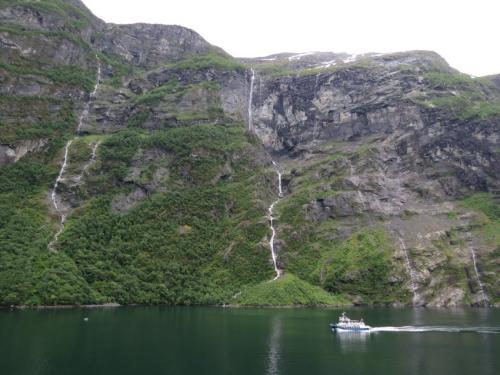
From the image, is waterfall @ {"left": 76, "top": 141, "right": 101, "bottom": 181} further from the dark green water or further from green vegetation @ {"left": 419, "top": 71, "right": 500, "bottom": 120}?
green vegetation @ {"left": 419, "top": 71, "right": 500, "bottom": 120}

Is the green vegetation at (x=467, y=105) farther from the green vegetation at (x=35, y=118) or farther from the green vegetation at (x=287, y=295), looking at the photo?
the green vegetation at (x=35, y=118)

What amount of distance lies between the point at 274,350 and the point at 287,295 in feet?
210

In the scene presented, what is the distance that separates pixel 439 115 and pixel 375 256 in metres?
73.7

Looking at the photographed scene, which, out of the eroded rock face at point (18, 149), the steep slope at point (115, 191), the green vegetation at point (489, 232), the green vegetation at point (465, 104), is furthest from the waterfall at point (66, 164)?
the green vegetation at point (465, 104)

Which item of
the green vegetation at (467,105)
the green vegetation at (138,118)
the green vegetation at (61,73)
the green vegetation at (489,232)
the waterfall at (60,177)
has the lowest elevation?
the green vegetation at (489,232)

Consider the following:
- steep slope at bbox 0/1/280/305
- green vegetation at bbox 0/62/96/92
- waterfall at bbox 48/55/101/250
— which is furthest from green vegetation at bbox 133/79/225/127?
green vegetation at bbox 0/62/96/92

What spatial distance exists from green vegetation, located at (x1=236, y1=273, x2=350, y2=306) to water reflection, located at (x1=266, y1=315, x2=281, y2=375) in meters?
36.5

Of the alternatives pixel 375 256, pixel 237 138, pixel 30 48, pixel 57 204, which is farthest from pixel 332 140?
pixel 30 48

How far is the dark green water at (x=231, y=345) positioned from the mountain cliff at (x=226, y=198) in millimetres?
29897

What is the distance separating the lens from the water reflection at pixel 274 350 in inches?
2030

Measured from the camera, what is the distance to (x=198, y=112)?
19450 cm

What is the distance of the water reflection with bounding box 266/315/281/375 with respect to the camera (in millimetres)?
51562

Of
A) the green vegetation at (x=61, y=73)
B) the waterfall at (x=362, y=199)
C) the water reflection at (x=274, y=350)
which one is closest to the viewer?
the water reflection at (x=274, y=350)

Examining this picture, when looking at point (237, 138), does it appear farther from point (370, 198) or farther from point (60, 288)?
point (60, 288)
